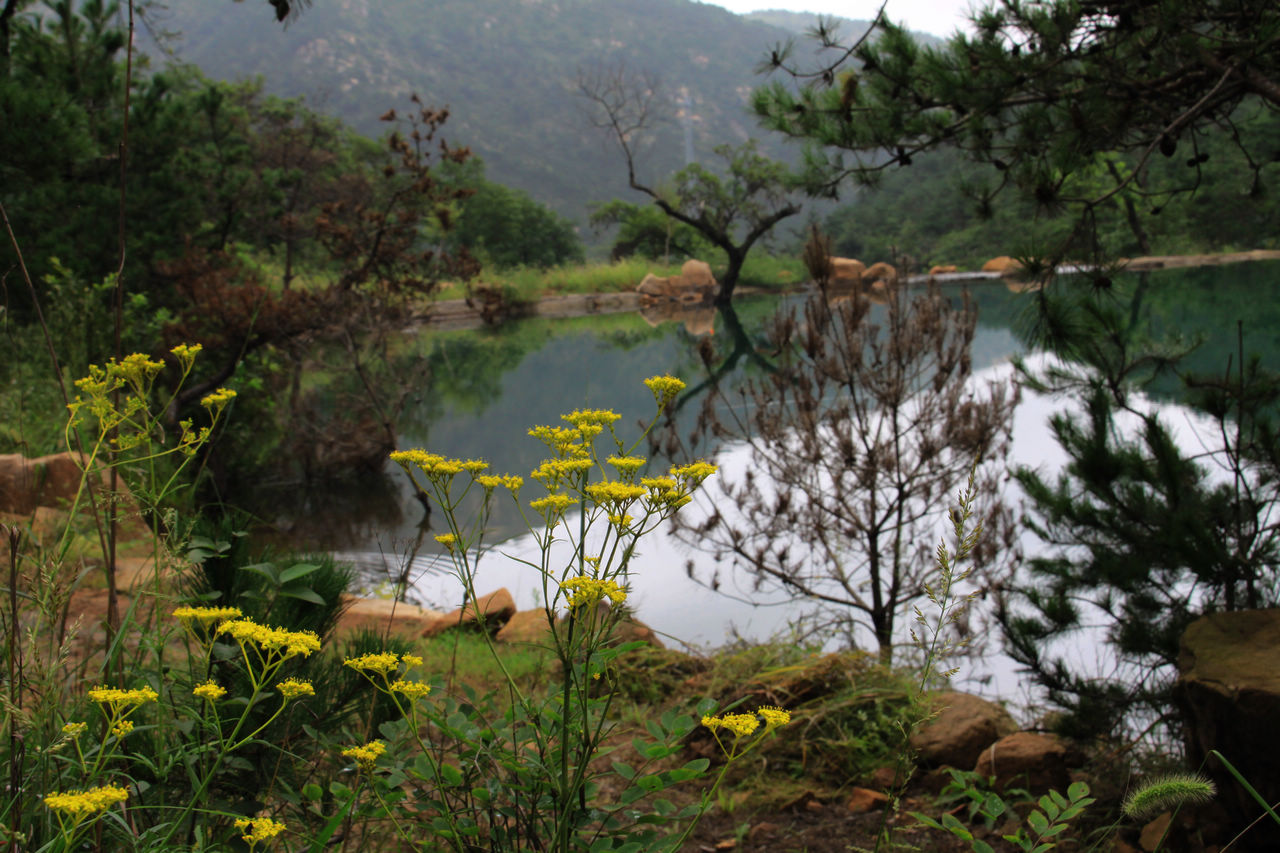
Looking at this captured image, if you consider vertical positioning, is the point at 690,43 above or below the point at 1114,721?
above

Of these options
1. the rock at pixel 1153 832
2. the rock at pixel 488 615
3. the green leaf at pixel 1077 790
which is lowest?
the rock at pixel 488 615

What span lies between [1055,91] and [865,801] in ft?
7.21

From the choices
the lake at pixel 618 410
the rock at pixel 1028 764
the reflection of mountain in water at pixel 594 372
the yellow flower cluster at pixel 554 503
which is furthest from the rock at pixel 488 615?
the yellow flower cluster at pixel 554 503

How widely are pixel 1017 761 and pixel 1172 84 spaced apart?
6.59ft

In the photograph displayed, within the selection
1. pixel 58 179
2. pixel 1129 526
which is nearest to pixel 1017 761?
pixel 1129 526

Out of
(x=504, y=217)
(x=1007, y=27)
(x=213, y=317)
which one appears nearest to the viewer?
(x=1007, y=27)

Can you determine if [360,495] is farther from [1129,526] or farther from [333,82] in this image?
[333,82]

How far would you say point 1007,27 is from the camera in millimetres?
2658

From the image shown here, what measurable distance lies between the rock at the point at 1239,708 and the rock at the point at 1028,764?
1.15 feet

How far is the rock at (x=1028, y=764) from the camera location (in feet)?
6.12

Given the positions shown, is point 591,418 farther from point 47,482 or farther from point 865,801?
point 47,482

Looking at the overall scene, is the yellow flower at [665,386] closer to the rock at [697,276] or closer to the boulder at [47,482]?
the boulder at [47,482]

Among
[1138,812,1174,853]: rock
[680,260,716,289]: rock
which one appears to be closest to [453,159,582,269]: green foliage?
[680,260,716,289]: rock

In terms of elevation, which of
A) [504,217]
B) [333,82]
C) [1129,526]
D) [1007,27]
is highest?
[333,82]
